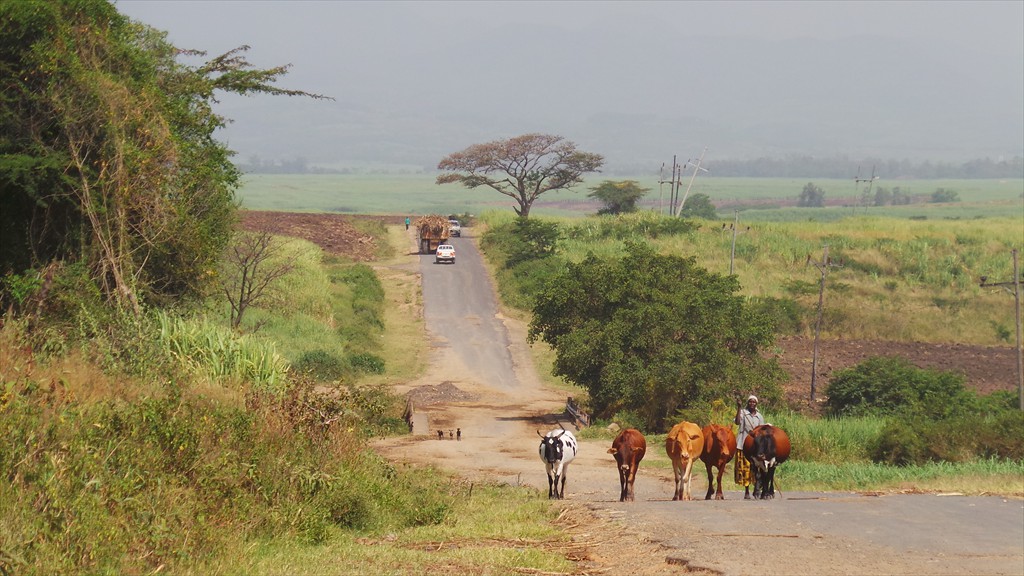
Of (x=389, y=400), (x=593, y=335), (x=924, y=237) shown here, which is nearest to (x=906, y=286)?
(x=924, y=237)

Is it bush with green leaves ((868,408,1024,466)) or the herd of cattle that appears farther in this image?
bush with green leaves ((868,408,1024,466))

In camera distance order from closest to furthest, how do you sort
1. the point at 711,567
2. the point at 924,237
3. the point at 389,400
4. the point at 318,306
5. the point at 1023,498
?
the point at 711,567, the point at 1023,498, the point at 389,400, the point at 318,306, the point at 924,237

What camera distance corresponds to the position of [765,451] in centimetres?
1825

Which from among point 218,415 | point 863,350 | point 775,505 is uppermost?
point 218,415

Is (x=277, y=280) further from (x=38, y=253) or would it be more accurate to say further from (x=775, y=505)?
(x=775, y=505)

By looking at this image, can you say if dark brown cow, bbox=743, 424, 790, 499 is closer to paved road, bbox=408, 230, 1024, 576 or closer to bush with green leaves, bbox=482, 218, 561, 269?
paved road, bbox=408, 230, 1024, 576

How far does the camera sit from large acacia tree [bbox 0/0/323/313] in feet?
71.7

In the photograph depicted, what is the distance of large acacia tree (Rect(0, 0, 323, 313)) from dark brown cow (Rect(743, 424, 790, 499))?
35.0 ft

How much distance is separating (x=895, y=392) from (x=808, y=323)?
2143 centimetres

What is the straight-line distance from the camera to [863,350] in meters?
56.0

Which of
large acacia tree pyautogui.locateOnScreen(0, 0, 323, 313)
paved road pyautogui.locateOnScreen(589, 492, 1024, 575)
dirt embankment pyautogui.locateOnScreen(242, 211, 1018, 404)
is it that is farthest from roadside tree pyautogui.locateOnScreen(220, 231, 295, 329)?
paved road pyautogui.locateOnScreen(589, 492, 1024, 575)

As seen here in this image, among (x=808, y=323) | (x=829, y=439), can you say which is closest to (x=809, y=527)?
Result: (x=829, y=439)

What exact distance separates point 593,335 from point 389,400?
649 cm

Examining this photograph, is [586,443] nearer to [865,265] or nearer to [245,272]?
[245,272]
